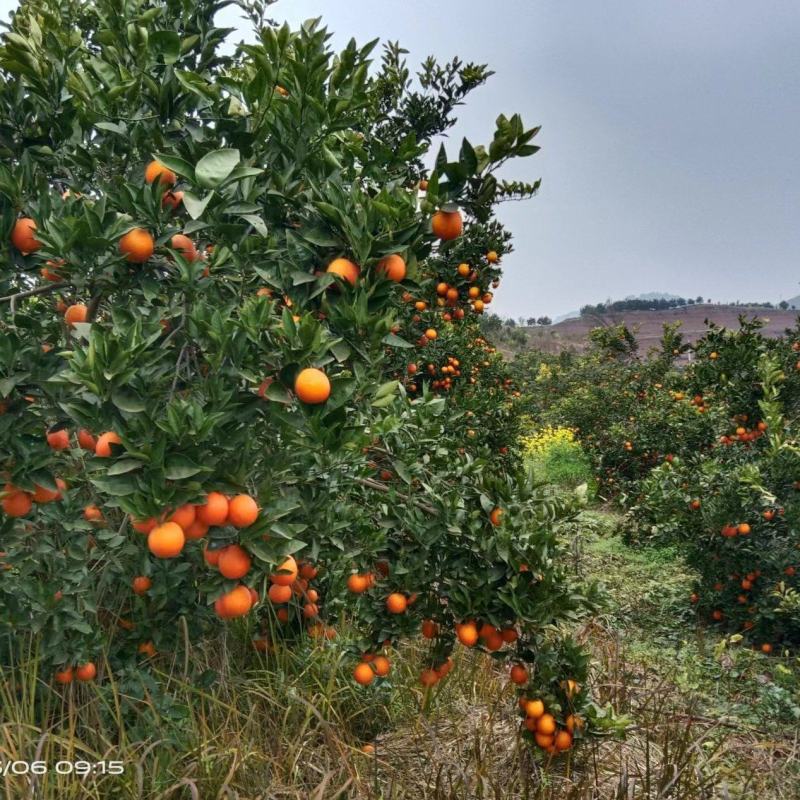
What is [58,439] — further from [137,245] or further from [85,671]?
[85,671]

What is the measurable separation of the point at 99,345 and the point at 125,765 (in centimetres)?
157

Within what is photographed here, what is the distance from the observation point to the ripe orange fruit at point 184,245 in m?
1.82

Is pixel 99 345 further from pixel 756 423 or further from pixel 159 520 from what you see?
pixel 756 423

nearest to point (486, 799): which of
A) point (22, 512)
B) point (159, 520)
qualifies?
point (159, 520)

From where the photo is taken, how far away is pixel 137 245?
1.73 metres

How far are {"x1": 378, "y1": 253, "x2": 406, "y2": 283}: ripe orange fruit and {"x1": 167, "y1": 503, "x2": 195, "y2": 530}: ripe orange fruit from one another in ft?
2.57

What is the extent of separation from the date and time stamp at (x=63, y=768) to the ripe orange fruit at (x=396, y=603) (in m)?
1.04

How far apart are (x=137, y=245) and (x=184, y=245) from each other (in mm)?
154

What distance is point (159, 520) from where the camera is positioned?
151 centimetres

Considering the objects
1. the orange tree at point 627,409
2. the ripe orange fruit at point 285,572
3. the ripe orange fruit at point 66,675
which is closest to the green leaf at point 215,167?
the ripe orange fruit at point 285,572

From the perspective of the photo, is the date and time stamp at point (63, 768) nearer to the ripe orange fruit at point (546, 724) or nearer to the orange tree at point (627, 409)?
the ripe orange fruit at point (546, 724)

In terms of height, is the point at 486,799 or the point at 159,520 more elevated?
the point at 159,520

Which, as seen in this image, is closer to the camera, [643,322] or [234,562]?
[234,562]

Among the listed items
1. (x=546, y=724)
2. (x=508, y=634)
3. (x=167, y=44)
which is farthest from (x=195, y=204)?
(x=546, y=724)
